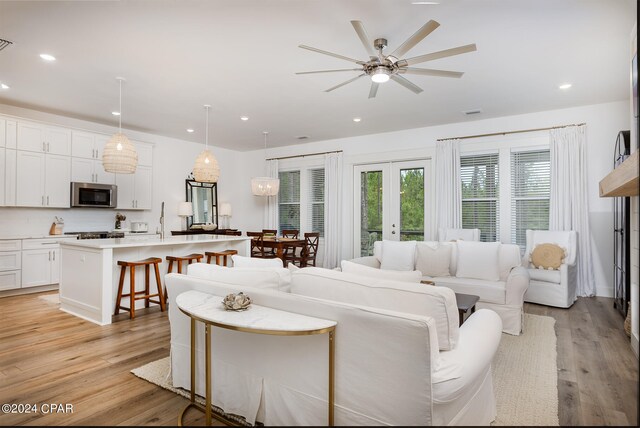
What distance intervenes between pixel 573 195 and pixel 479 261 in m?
2.18

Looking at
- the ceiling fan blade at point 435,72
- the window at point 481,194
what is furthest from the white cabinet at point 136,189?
the window at point 481,194

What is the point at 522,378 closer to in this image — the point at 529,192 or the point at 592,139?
the point at 529,192

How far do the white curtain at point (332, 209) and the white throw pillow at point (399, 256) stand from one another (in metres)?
2.52

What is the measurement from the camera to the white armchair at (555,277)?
4.49 metres

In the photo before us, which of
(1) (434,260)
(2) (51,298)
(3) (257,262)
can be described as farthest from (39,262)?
(1) (434,260)

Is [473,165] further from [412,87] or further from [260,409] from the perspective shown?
[260,409]

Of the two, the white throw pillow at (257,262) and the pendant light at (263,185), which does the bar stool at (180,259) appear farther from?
the pendant light at (263,185)

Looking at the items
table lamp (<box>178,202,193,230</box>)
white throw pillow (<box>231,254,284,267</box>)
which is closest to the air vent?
white throw pillow (<box>231,254,284,267</box>)

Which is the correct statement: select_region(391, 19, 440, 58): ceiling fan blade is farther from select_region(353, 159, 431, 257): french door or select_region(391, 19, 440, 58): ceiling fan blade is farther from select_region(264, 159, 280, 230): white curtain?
select_region(264, 159, 280, 230): white curtain

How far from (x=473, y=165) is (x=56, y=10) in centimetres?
579

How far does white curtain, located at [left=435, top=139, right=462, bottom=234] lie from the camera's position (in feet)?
19.9

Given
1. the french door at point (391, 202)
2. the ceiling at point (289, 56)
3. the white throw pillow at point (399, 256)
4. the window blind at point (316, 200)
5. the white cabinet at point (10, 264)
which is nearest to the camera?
the ceiling at point (289, 56)

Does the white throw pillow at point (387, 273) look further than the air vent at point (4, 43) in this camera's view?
No

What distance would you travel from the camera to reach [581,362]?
112 inches
